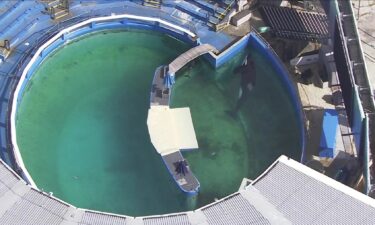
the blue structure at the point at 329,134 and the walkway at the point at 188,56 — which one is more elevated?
Result: the walkway at the point at 188,56

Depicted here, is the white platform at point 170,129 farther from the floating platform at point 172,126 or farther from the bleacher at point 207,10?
the bleacher at point 207,10

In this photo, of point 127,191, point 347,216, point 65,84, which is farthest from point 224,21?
point 347,216

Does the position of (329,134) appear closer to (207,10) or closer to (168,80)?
(168,80)

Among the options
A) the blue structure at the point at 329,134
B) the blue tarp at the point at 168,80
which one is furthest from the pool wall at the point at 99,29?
the blue structure at the point at 329,134

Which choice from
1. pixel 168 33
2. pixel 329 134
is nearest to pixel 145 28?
pixel 168 33

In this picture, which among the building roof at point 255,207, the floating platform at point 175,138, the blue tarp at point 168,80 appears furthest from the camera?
the blue tarp at point 168,80

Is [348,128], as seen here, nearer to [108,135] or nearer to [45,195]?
[108,135]

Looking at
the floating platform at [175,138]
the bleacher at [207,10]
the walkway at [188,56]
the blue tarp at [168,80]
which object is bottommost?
the floating platform at [175,138]
